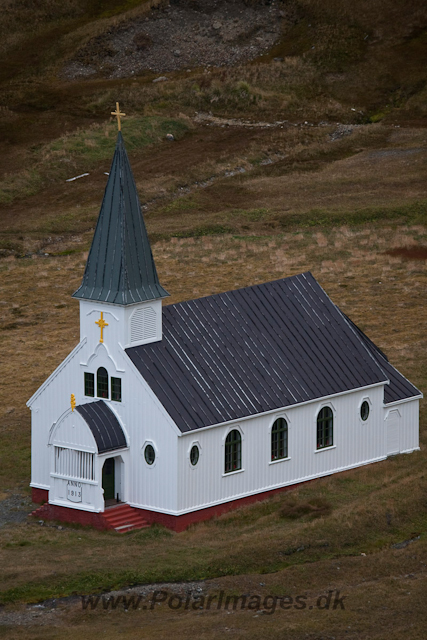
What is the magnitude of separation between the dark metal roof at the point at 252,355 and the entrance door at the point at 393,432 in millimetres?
1451

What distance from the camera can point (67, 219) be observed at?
80000mm

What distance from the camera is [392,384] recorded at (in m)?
46.4

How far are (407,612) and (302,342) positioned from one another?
12.8 metres

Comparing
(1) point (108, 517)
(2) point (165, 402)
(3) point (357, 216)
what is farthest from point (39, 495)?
(3) point (357, 216)

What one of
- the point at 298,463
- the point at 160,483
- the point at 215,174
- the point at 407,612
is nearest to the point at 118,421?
the point at 160,483

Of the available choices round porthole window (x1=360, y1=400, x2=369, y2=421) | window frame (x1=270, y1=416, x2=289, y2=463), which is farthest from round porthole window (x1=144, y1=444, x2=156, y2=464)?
round porthole window (x1=360, y1=400, x2=369, y2=421)

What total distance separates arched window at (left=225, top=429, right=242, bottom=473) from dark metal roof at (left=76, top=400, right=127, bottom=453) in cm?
312

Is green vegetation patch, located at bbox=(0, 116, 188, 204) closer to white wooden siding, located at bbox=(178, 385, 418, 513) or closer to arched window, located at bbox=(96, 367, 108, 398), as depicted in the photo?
white wooden siding, located at bbox=(178, 385, 418, 513)

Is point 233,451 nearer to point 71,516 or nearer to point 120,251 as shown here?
point 71,516

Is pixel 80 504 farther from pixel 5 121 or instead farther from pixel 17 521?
pixel 5 121

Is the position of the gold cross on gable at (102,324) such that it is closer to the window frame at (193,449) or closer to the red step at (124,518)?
the window frame at (193,449)

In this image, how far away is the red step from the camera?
39.9 m

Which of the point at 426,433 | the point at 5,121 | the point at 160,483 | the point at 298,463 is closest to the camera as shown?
A: the point at 160,483

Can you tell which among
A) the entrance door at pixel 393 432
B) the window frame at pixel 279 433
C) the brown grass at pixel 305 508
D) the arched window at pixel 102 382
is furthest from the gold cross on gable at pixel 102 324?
the entrance door at pixel 393 432
